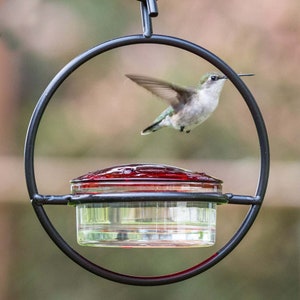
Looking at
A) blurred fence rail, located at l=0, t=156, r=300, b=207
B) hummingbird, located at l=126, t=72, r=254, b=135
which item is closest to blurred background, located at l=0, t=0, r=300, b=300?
blurred fence rail, located at l=0, t=156, r=300, b=207

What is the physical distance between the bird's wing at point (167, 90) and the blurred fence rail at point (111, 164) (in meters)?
2.84

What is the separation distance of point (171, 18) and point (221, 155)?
981mm

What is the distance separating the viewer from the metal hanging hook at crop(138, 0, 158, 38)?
1576 millimetres

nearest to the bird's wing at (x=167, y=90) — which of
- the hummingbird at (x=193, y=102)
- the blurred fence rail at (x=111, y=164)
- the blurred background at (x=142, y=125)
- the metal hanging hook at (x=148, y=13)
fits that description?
the hummingbird at (x=193, y=102)

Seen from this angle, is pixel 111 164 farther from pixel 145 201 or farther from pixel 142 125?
pixel 145 201

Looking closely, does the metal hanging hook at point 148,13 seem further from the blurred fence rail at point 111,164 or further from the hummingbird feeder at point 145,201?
the blurred fence rail at point 111,164

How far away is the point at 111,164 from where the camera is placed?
4.98m

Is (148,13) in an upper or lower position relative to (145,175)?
upper

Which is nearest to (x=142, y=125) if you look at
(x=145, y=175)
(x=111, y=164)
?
(x=111, y=164)

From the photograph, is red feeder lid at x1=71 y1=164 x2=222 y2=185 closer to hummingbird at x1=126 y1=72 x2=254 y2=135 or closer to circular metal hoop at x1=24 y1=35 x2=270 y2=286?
circular metal hoop at x1=24 y1=35 x2=270 y2=286

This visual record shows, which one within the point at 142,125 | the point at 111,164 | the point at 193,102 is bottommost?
the point at 193,102

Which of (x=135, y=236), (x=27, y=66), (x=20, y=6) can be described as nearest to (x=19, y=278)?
(x=27, y=66)

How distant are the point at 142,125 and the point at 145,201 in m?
3.72

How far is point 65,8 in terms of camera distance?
553cm
